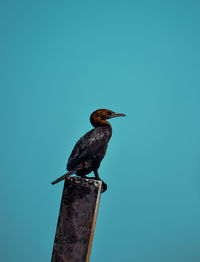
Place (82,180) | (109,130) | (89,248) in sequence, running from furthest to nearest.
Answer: (109,130), (82,180), (89,248)

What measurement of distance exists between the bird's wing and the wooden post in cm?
45

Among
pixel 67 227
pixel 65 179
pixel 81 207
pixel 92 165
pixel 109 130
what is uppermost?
pixel 109 130

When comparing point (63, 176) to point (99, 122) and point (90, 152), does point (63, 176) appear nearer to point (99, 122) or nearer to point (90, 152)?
point (90, 152)

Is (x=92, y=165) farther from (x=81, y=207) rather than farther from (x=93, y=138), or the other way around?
(x=81, y=207)

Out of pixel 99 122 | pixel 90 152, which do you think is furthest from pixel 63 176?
pixel 99 122

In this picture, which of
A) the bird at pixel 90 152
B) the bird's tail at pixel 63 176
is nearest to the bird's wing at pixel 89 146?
the bird at pixel 90 152

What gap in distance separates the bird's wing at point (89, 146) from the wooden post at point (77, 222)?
45 centimetres

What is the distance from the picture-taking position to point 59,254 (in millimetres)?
2541

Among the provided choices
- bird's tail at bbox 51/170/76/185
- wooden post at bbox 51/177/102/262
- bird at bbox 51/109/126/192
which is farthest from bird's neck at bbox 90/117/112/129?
wooden post at bbox 51/177/102/262

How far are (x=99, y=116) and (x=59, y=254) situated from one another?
1796mm

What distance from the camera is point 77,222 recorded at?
2.57 meters

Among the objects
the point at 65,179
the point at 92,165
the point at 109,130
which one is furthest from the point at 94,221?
the point at 109,130

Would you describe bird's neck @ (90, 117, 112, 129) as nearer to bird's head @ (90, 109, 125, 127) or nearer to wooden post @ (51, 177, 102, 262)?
bird's head @ (90, 109, 125, 127)

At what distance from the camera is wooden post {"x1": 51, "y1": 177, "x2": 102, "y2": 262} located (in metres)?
2.50
